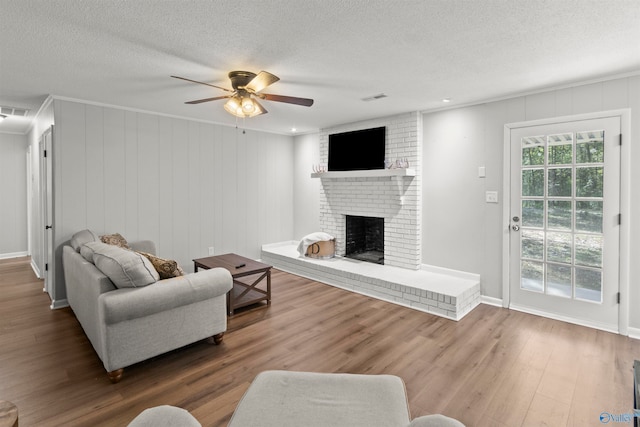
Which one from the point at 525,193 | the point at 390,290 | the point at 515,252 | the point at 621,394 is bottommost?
the point at 621,394

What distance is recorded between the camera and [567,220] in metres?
3.39

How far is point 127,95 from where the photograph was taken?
3.67m

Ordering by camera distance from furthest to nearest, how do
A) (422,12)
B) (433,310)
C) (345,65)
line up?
(433,310), (345,65), (422,12)

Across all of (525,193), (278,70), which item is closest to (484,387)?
(525,193)

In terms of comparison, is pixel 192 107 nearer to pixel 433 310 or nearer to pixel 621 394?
pixel 433 310

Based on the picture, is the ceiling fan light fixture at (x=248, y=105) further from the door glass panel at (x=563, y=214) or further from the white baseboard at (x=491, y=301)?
the white baseboard at (x=491, y=301)

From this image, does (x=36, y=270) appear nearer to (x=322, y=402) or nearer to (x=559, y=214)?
(x=322, y=402)

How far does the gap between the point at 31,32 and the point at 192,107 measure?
2070 mm

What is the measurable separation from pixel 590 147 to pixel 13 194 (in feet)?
29.7

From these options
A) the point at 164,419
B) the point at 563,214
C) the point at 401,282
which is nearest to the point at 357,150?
the point at 401,282

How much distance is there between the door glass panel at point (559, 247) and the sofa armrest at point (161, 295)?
3351 millimetres

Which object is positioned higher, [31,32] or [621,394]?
[31,32]

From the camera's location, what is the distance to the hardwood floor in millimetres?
2070

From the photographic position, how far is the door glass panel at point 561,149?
11.0 feet
